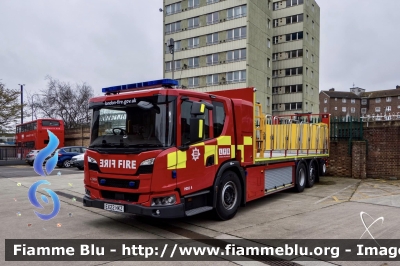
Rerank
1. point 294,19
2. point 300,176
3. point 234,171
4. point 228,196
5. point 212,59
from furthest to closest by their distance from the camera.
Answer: point 294,19, point 212,59, point 300,176, point 234,171, point 228,196

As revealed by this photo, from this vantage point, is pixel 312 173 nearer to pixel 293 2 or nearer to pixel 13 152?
pixel 13 152

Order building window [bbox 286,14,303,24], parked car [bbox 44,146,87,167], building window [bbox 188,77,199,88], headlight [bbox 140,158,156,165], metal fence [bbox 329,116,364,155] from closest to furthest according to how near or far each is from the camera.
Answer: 1. headlight [bbox 140,158,156,165]
2. metal fence [bbox 329,116,364,155]
3. parked car [bbox 44,146,87,167]
4. building window [bbox 188,77,199,88]
5. building window [bbox 286,14,303,24]

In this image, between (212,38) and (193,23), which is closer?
(212,38)

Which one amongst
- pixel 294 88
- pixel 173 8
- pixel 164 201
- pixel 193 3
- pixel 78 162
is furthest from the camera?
pixel 173 8

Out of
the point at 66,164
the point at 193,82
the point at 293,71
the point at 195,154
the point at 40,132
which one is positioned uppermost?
the point at 293,71

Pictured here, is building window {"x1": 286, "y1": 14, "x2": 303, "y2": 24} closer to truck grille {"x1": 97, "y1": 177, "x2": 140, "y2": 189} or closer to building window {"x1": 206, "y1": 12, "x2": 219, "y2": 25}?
building window {"x1": 206, "y1": 12, "x2": 219, "y2": 25}

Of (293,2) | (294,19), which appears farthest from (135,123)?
(293,2)

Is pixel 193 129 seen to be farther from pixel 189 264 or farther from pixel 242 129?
pixel 189 264

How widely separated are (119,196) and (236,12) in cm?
4260

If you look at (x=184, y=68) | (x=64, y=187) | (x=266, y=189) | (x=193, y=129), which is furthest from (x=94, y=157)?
(x=184, y=68)

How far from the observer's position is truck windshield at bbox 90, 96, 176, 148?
619 centimetres

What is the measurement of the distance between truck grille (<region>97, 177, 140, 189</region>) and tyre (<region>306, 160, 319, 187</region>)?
7739 millimetres

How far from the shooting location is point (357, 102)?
95625 millimetres

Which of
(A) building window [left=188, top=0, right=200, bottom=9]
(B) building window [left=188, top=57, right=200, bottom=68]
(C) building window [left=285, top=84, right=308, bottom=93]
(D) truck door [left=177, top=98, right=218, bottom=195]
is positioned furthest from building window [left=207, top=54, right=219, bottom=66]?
(D) truck door [left=177, top=98, right=218, bottom=195]
